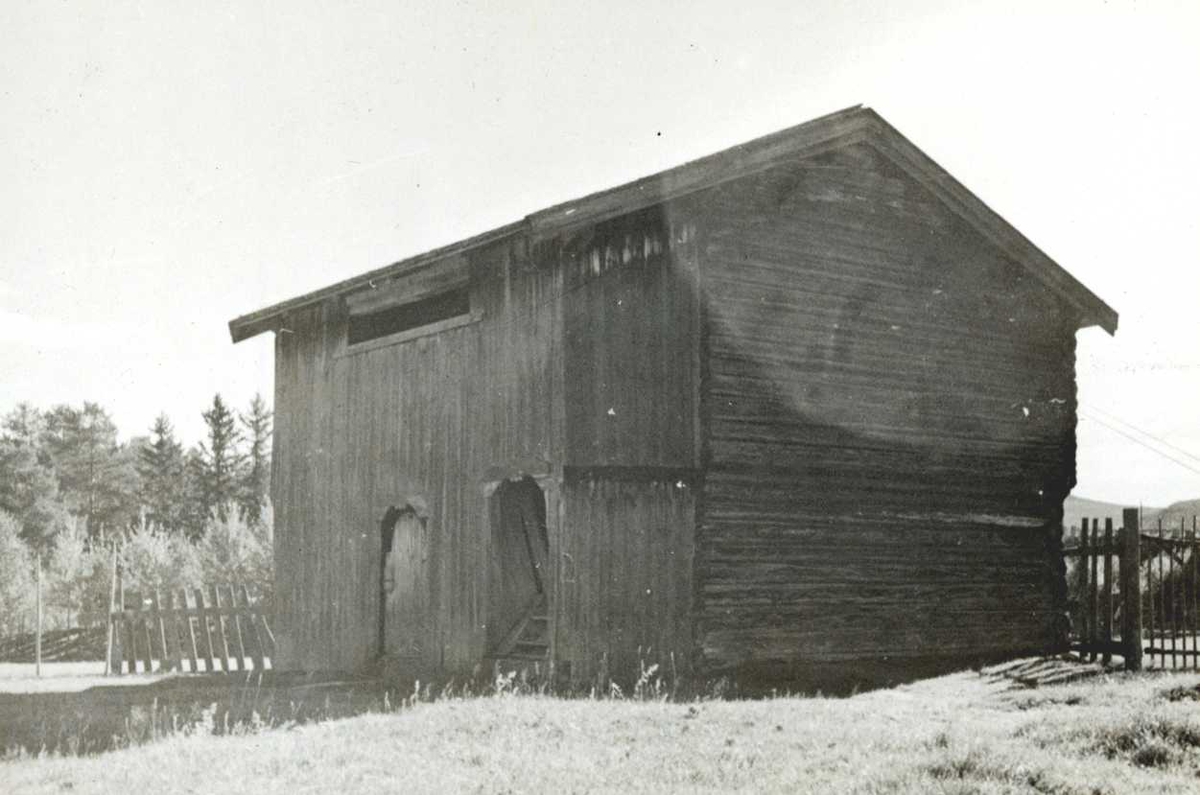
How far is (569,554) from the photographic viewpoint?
15.9 metres

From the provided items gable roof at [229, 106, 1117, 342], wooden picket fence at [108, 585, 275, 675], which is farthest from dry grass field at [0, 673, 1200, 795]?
wooden picket fence at [108, 585, 275, 675]

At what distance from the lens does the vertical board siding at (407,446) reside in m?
17.2

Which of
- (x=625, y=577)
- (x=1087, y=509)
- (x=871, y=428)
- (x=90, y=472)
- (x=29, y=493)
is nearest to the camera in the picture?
(x=625, y=577)

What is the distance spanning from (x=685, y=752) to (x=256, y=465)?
7794 cm

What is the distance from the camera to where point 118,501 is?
76.9 m

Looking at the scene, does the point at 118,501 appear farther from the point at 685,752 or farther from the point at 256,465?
the point at 685,752

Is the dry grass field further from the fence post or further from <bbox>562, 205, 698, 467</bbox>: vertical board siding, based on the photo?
<bbox>562, 205, 698, 467</bbox>: vertical board siding

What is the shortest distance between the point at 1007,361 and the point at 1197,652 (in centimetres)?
498

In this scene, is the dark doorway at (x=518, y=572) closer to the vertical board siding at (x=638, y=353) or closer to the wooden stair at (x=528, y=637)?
the wooden stair at (x=528, y=637)

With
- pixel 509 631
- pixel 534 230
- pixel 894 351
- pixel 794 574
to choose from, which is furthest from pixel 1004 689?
pixel 534 230

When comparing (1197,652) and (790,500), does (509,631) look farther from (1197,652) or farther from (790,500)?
(1197,652)

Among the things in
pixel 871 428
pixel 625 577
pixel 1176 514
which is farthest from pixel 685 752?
pixel 1176 514

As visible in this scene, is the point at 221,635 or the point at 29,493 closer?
the point at 221,635

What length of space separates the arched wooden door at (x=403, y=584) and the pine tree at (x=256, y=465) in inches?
2271
